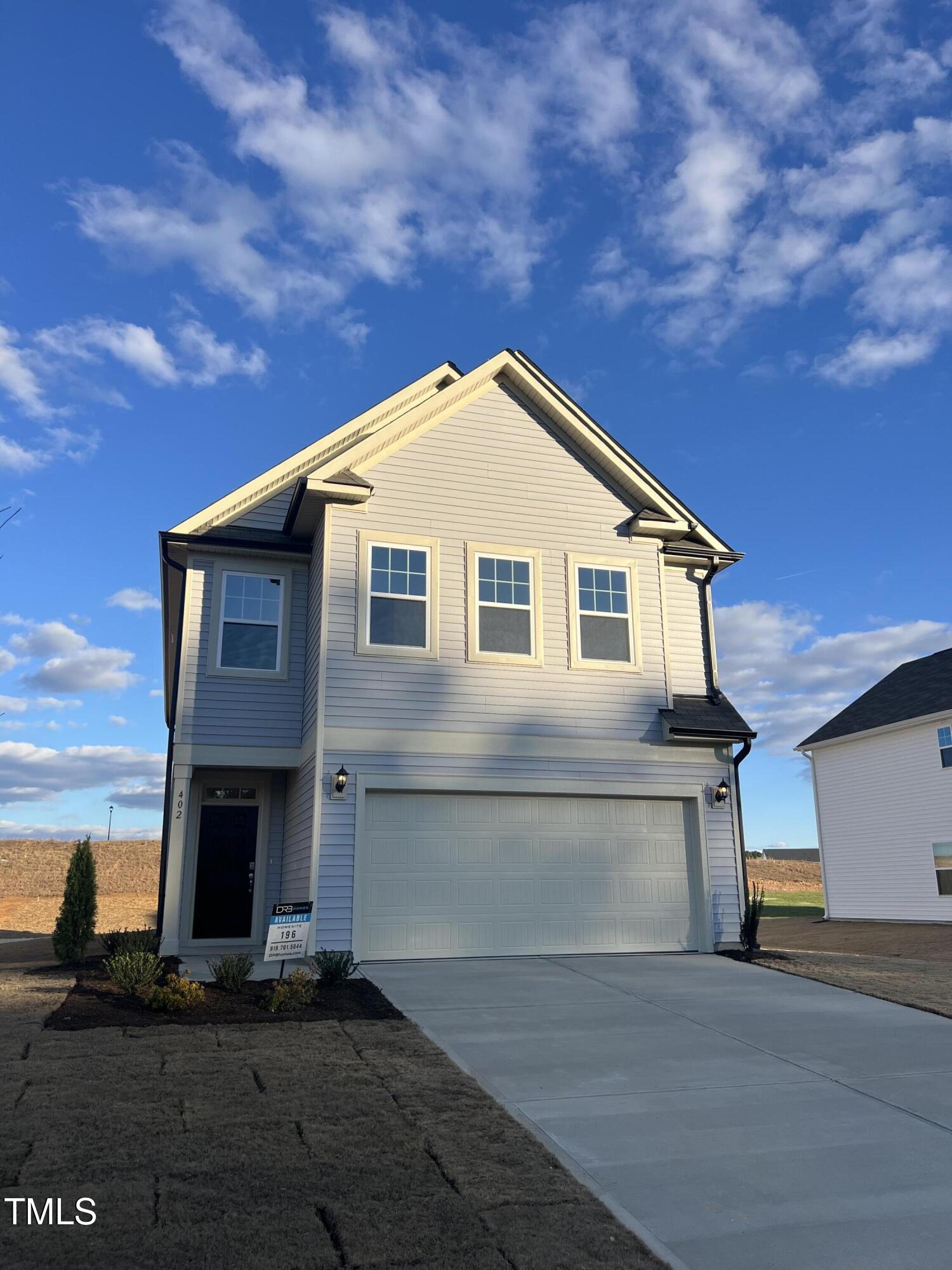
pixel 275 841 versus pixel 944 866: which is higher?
pixel 275 841

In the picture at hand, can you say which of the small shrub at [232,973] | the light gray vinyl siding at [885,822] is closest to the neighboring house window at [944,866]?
the light gray vinyl siding at [885,822]

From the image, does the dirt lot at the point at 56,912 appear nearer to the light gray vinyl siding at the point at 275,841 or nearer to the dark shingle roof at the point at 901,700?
the light gray vinyl siding at the point at 275,841

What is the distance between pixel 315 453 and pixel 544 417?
382 cm

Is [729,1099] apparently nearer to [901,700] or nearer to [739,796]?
[739,796]

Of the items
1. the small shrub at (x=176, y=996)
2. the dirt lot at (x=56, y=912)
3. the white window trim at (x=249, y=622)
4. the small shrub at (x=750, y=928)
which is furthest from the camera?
the dirt lot at (x=56, y=912)

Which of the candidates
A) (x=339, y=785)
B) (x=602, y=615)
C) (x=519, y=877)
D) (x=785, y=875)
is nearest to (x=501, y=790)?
(x=519, y=877)

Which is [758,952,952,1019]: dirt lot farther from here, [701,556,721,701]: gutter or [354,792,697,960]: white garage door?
[701,556,721,701]: gutter

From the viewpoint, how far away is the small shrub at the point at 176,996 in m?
8.00

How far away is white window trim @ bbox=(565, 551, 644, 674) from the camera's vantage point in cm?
1320

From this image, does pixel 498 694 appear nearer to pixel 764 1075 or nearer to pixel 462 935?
pixel 462 935

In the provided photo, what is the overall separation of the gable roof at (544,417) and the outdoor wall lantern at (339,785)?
422 cm

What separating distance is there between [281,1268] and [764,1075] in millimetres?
4277

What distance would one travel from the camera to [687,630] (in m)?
14.3

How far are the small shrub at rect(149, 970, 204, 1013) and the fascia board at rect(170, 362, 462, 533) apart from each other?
7.08m
